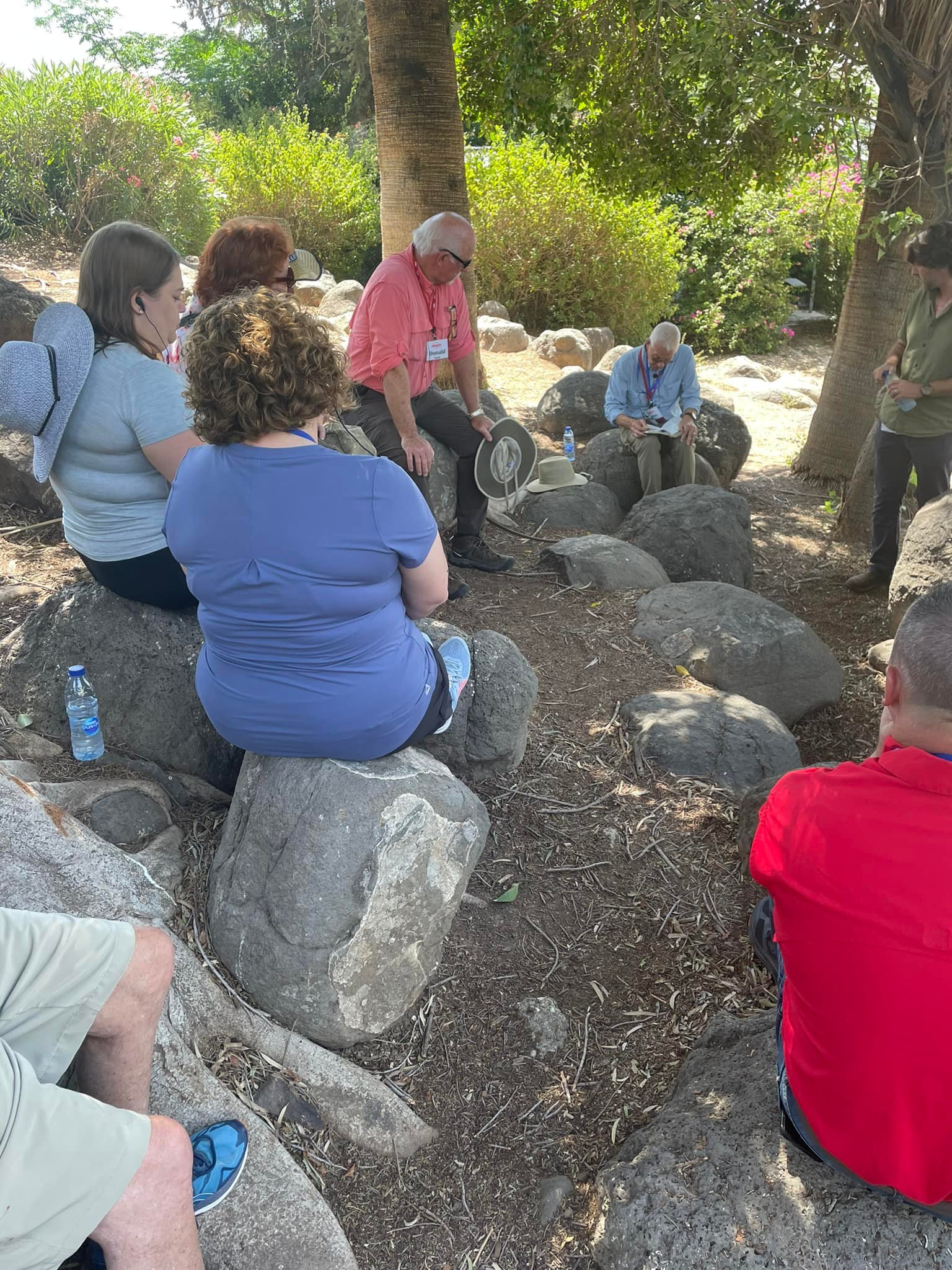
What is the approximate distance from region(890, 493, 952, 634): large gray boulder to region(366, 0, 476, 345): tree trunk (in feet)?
11.1

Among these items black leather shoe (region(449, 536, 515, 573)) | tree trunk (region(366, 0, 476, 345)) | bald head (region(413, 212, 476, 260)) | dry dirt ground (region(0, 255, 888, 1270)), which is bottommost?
dry dirt ground (region(0, 255, 888, 1270))

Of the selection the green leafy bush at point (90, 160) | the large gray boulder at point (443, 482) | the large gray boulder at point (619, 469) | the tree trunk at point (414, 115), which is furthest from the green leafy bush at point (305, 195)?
the large gray boulder at point (443, 482)

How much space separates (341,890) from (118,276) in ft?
6.54

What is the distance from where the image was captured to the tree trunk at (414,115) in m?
6.50

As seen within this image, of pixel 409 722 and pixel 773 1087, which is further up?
pixel 409 722

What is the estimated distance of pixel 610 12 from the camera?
20.9ft

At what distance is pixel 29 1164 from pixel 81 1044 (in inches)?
14.9

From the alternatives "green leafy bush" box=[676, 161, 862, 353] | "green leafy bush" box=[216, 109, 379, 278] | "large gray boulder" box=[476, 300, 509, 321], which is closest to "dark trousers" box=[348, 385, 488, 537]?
"large gray boulder" box=[476, 300, 509, 321]

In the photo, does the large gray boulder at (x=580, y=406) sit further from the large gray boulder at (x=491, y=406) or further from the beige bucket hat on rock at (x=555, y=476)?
the beige bucket hat on rock at (x=555, y=476)

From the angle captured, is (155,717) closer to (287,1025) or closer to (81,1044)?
(287,1025)

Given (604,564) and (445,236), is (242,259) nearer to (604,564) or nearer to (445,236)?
(445,236)

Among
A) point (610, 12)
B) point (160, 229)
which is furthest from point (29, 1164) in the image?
point (160, 229)

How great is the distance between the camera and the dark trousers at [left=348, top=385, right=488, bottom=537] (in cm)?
497

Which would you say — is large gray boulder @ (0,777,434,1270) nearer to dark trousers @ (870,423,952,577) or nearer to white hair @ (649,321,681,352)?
dark trousers @ (870,423,952,577)
